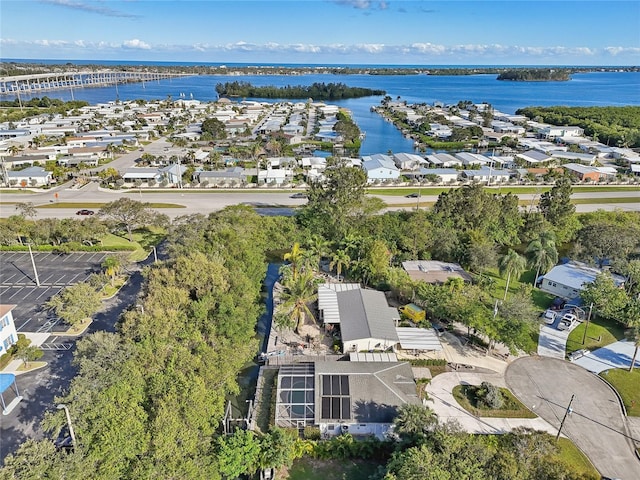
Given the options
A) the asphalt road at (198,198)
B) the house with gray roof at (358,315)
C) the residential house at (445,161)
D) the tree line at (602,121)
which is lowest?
the house with gray roof at (358,315)

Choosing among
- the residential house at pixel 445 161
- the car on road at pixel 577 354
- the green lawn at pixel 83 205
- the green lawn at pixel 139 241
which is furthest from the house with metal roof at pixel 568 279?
the green lawn at pixel 83 205

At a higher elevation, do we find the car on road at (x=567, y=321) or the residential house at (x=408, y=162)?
the residential house at (x=408, y=162)

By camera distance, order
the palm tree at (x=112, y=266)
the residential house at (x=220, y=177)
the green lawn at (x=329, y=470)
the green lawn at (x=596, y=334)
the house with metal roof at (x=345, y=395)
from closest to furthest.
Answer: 1. the green lawn at (x=329, y=470)
2. the house with metal roof at (x=345, y=395)
3. the green lawn at (x=596, y=334)
4. the palm tree at (x=112, y=266)
5. the residential house at (x=220, y=177)

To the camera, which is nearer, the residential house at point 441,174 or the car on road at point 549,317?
the car on road at point 549,317

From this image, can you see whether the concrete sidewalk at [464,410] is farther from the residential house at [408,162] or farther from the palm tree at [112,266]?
the residential house at [408,162]

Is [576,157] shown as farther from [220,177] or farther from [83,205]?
[83,205]

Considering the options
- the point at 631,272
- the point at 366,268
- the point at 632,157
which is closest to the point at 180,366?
the point at 366,268

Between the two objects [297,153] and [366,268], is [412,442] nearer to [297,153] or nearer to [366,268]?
[366,268]

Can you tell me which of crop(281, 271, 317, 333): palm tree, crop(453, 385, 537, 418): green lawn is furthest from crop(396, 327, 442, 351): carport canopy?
crop(281, 271, 317, 333): palm tree

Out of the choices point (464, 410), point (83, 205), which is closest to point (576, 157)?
point (464, 410)
